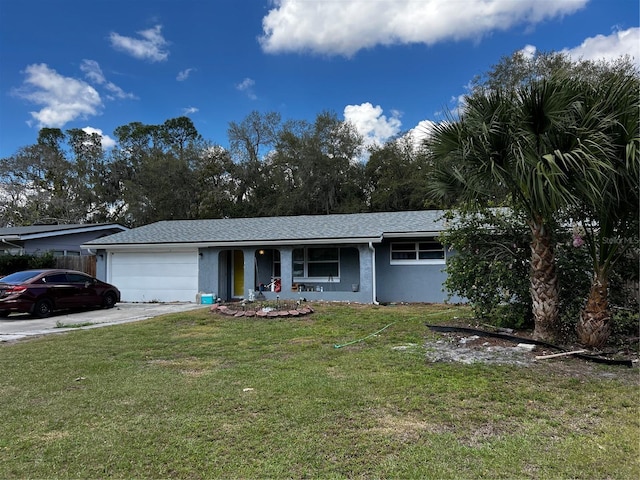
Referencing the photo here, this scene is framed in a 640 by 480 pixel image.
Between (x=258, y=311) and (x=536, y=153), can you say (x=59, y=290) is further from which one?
(x=536, y=153)

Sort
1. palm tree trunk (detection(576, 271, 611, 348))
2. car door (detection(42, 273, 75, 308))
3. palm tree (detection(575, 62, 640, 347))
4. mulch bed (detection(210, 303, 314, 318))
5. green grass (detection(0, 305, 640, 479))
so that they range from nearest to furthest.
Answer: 1. green grass (detection(0, 305, 640, 479))
2. palm tree (detection(575, 62, 640, 347))
3. palm tree trunk (detection(576, 271, 611, 348))
4. mulch bed (detection(210, 303, 314, 318))
5. car door (detection(42, 273, 75, 308))

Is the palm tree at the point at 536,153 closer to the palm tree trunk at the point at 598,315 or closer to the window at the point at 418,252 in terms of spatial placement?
the palm tree trunk at the point at 598,315

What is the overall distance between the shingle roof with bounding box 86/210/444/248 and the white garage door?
2.47 feet

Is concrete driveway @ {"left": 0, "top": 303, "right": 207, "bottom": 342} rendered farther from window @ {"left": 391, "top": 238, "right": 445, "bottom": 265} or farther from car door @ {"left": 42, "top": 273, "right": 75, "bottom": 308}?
window @ {"left": 391, "top": 238, "right": 445, "bottom": 265}

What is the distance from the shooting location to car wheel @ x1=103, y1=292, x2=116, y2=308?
47.7ft

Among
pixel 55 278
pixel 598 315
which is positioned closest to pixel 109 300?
pixel 55 278

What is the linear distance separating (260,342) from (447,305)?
757 cm

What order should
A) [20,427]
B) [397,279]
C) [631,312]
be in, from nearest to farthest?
[20,427]
[631,312]
[397,279]

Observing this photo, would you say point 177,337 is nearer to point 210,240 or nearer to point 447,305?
point 210,240

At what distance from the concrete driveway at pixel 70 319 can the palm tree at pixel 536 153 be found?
383 inches

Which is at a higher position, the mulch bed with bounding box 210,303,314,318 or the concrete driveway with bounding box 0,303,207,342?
the mulch bed with bounding box 210,303,314,318

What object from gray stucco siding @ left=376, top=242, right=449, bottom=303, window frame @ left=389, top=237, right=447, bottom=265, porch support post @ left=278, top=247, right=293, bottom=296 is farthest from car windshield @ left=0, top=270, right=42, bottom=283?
window frame @ left=389, top=237, right=447, bottom=265

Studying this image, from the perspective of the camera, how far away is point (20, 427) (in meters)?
3.79

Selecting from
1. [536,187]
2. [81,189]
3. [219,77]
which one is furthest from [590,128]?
[81,189]
